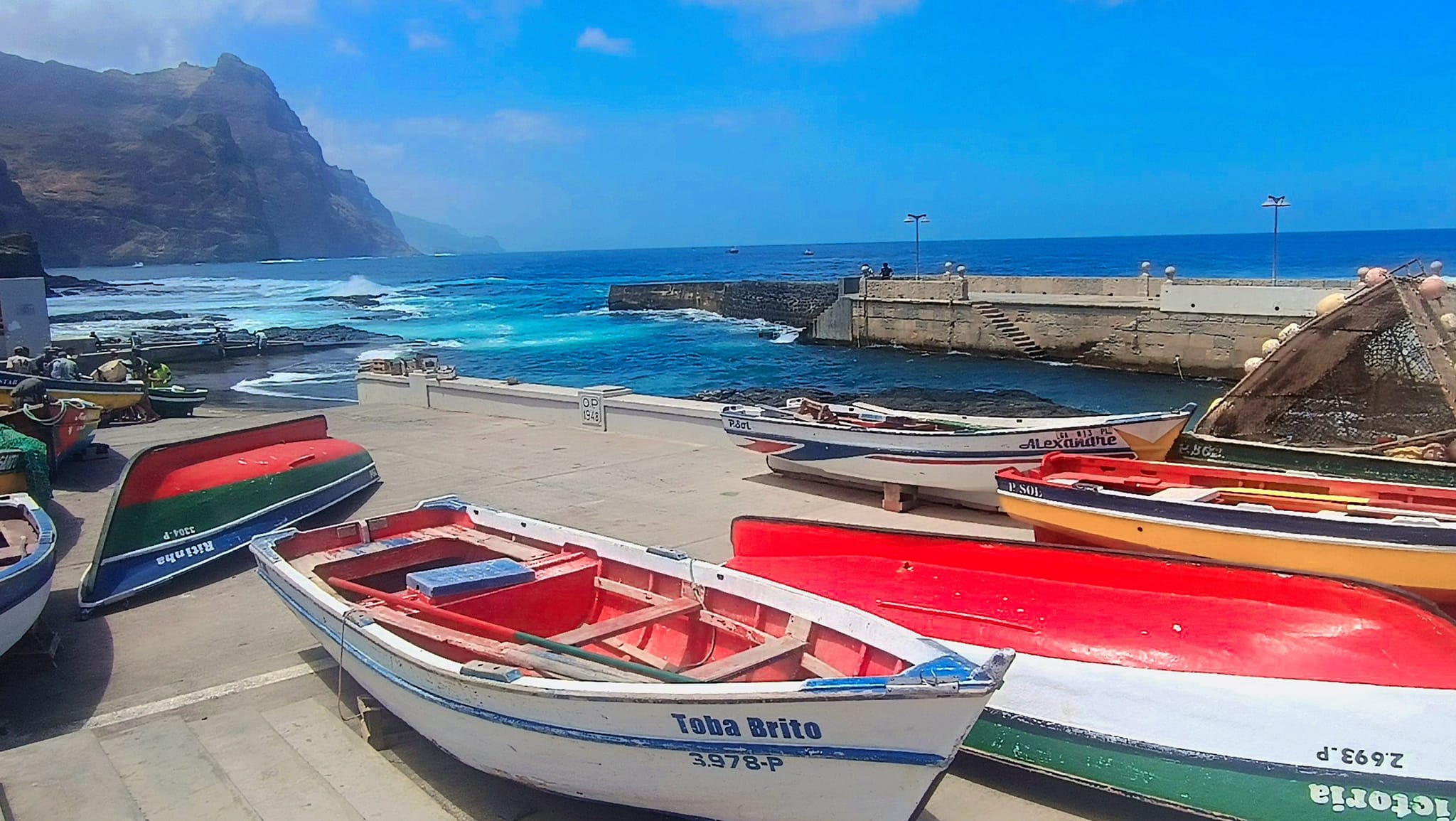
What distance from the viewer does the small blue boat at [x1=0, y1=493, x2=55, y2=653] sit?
6.09m

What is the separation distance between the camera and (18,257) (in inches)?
3140

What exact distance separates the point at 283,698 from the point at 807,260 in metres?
166

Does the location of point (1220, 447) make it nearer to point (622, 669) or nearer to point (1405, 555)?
point (1405, 555)

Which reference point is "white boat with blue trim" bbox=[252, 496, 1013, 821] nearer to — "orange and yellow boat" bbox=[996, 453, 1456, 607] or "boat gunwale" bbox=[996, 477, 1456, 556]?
"orange and yellow boat" bbox=[996, 453, 1456, 607]

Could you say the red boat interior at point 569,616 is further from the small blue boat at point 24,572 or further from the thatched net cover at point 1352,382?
the thatched net cover at point 1352,382

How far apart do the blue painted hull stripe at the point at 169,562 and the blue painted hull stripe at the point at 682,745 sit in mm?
4296

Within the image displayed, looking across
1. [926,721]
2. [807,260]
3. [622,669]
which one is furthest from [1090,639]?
[807,260]

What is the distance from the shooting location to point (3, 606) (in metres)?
6.00

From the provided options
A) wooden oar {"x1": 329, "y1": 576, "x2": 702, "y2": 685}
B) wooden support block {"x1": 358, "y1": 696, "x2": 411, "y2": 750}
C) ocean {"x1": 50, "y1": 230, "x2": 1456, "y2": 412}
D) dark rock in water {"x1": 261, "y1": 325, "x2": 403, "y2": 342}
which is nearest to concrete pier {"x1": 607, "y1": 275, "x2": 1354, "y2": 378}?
ocean {"x1": 50, "y1": 230, "x2": 1456, "y2": 412}

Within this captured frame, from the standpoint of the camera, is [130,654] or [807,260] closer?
[130,654]

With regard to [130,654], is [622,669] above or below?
above

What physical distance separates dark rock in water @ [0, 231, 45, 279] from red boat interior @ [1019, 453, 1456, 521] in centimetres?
9111

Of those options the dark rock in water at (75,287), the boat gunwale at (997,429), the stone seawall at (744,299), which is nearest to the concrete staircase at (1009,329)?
the stone seawall at (744,299)

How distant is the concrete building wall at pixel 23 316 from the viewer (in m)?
25.1
